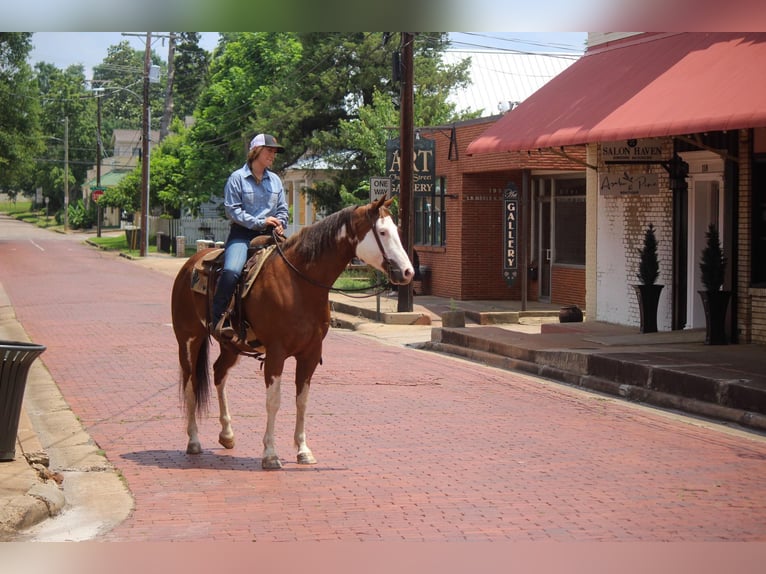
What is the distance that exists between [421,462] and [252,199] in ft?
8.74

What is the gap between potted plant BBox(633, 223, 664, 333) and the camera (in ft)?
64.3

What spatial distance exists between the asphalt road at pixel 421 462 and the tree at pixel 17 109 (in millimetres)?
51594

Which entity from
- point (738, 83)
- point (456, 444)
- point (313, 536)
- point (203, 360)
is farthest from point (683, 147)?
point (313, 536)

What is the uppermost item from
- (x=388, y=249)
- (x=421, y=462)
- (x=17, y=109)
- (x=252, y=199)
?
(x=17, y=109)

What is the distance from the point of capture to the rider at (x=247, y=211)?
32.6 ft

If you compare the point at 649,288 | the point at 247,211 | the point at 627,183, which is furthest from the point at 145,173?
the point at 247,211

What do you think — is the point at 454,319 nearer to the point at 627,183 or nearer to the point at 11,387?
the point at 627,183

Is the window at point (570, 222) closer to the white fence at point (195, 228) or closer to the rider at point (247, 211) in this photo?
the rider at point (247, 211)

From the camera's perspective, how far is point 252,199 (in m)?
10.2

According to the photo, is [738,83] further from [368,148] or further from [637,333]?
[368,148]

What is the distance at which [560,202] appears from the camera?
29375 millimetres

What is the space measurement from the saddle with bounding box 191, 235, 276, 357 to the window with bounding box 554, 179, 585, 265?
1863cm

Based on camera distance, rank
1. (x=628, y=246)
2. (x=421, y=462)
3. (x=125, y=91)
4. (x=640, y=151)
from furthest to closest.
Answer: (x=125, y=91) < (x=628, y=246) < (x=640, y=151) < (x=421, y=462)

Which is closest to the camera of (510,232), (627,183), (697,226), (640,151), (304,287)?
(304,287)
